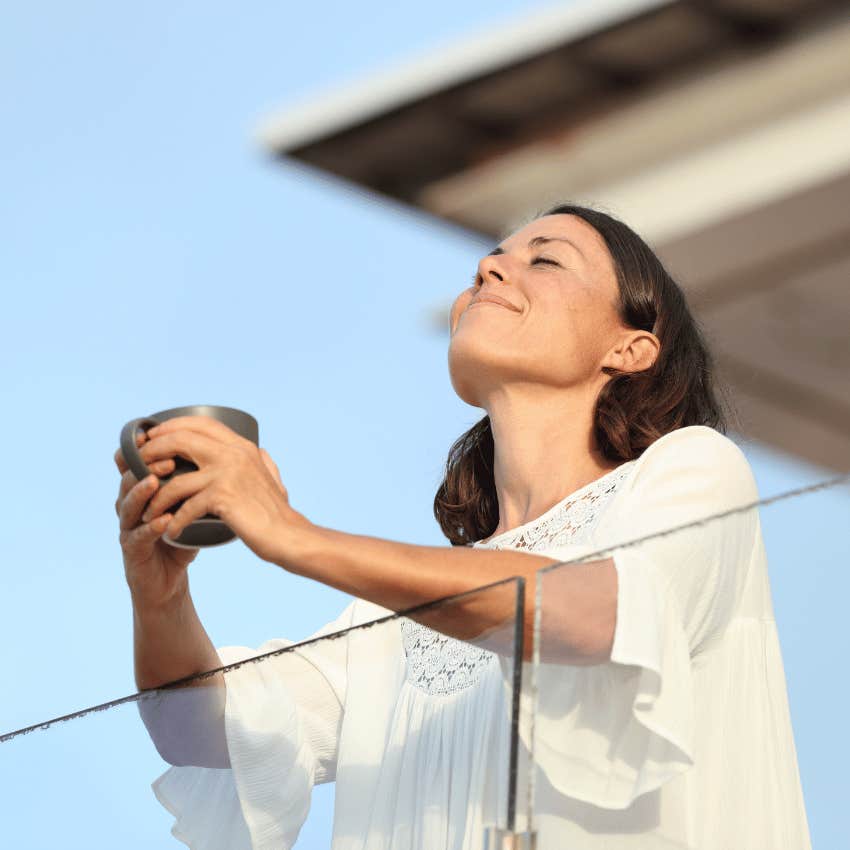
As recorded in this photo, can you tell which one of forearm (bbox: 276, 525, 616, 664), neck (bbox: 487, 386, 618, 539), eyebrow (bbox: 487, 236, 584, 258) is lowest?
forearm (bbox: 276, 525, 616, 664)

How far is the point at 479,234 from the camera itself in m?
5.76

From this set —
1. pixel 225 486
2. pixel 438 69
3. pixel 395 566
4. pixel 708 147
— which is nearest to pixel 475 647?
pixel 395 566

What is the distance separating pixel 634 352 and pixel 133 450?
688mm

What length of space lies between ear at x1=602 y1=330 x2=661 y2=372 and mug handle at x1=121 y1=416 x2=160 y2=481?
0.64m

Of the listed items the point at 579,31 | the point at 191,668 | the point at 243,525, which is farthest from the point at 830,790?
the point at 579,31

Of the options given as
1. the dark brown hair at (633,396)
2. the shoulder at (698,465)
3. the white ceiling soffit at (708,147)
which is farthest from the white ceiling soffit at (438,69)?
the shoulder at (698,465)

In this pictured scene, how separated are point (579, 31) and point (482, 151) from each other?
945mm

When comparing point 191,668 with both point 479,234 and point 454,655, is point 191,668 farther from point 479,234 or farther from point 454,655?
point 479,234

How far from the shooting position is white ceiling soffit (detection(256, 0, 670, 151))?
474 cm

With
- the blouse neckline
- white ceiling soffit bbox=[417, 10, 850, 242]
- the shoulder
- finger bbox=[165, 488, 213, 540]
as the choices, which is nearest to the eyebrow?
the blouse neckline

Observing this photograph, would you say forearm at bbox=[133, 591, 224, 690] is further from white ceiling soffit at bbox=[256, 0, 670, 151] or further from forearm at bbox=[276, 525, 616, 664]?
white ceiling soffit at bbox=[256, 0, 670, 151]

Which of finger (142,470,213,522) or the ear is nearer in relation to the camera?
finger (142,470,213,522)

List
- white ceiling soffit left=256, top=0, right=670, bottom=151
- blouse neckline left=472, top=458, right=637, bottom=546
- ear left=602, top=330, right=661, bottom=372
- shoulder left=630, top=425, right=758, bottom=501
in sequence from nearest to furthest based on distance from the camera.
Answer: shoulder left=630, top=425, right=758, bottom=501, blouse neckline left=472, top=458, right=637, bottom=546, ear left=602, top=330, right=661, bottom=372, white ceiling soffit left=256, top=0, right=670, bottom=151

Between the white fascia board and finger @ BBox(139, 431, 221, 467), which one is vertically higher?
the white fascia board
